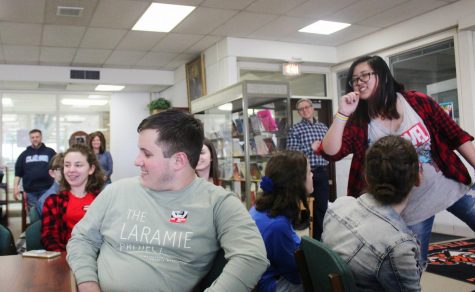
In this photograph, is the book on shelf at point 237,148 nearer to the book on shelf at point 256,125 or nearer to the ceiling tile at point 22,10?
the book on shelf at point 256,125

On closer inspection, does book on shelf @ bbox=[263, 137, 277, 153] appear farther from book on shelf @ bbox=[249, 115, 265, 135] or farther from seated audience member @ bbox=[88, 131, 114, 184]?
seated audience member @ bbox=[88, 131, 114, 184]

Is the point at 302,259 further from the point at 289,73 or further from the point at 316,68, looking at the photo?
the point at 316,68

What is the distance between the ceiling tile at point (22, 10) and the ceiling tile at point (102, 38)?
724mm

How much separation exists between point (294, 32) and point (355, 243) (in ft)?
17.2

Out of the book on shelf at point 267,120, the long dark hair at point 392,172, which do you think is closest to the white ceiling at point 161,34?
the book on shelf at point 267,120

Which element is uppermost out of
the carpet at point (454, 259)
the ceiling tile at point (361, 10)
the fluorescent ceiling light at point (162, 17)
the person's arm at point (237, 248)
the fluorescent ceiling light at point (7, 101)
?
the ceiling tile at point (361, 10)

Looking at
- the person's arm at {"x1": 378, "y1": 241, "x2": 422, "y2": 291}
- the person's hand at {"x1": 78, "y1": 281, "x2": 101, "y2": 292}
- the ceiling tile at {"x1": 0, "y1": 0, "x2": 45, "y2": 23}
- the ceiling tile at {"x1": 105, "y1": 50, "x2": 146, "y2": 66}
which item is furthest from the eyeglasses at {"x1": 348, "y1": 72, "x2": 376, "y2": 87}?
the ceiling tile at {"x1": 105, "y1": 50, "x2": 146, "y2": 66}

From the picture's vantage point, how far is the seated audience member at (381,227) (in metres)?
1.33

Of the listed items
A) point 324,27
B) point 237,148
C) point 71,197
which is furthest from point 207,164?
point 324,27

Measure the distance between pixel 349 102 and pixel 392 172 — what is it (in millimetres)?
553

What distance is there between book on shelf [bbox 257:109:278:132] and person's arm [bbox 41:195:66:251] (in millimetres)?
3211

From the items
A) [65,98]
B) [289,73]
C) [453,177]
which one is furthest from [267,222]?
[65,98]

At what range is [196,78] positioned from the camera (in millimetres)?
7312

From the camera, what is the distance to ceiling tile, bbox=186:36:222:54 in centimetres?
632
